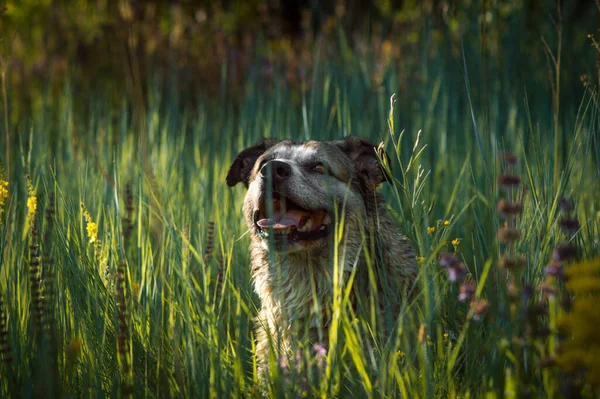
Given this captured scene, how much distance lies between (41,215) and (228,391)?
1.91 meters

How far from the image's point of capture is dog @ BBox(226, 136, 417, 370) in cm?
341

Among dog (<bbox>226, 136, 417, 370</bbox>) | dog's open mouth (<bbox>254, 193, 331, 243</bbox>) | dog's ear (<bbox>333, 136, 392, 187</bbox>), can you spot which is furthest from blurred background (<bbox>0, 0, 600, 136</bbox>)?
dog's open mouth (<bbox>254, 193, 331, 243</bbox>)

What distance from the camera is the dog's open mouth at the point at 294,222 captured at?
11.4ft

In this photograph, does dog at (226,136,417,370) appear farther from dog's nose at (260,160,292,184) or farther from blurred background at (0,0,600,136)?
blurred background at (0,0,600,136)

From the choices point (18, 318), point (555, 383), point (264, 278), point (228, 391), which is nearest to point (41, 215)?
point (18, 318)

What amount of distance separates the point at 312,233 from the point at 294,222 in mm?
124

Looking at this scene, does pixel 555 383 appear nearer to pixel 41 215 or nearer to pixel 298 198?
pixel 298 198

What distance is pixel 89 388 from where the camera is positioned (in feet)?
8.01

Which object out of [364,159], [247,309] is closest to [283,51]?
[364,159]

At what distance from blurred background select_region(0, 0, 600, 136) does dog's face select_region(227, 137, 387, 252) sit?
1685mm

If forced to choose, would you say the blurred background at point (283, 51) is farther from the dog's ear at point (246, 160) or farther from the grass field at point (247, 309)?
the grass field at point (247, 309)

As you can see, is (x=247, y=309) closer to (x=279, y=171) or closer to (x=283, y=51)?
(x=279, y=171)

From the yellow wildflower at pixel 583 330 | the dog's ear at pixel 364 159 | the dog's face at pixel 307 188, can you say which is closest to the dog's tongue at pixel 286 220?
the dog's face at pixel 307 188

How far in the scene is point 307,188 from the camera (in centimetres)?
353
